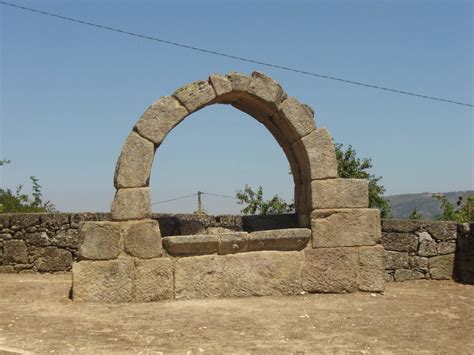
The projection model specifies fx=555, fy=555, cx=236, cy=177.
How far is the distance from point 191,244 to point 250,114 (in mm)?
2196

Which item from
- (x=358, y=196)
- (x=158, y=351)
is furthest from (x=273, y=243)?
(x=158, y=351)

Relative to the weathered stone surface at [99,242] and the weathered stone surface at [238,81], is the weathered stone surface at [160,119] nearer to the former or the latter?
the weathered stone surface at [238,81]

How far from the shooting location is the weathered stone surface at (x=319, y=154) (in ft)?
23.1

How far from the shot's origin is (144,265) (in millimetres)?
6480

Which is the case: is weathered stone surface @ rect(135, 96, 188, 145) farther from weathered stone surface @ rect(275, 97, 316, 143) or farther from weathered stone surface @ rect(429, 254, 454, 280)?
weathered stone surface @ rect(429, 254, 454, 280)

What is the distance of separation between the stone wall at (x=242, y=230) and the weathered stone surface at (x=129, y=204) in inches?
47.0

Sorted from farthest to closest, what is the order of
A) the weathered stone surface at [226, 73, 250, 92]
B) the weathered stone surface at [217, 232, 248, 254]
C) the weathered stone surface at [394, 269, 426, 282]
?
the weathered stone surface at [394, 269, 426, 282] → the weathered stone surface at [226, 73, 250, 92] → the weathered stone surface at [217, 232, 248, 254]

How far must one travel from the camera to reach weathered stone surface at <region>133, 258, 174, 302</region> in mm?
6449

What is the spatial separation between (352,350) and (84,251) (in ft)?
11.1

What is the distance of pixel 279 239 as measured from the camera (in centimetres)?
685

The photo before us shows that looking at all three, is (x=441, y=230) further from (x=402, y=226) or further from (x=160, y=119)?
(x=160, y=119)

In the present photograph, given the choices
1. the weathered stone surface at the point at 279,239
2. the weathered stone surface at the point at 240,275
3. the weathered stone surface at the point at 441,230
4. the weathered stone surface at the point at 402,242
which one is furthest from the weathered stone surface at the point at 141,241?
the weathered stone surface at the point at 441,230

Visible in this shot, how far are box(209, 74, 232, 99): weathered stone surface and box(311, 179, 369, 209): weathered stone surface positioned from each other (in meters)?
1.60

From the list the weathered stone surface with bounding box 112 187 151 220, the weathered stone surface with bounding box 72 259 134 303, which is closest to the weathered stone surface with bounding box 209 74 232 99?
the weathered stone surface with bounding box 112 187 151 220
